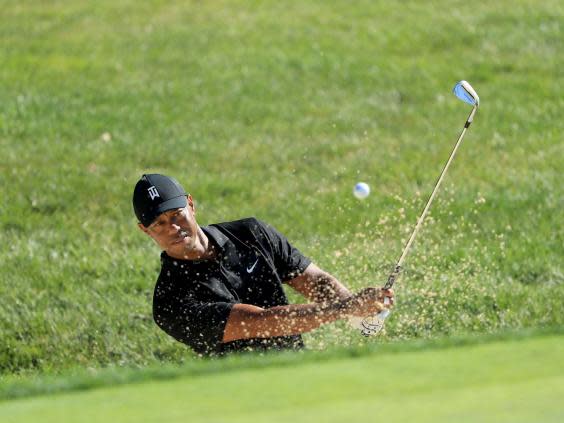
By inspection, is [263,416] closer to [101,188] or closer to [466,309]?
[466,309]

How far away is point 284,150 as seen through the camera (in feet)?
40.2

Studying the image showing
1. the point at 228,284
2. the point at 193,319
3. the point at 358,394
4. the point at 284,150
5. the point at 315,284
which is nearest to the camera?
the point at 358,394

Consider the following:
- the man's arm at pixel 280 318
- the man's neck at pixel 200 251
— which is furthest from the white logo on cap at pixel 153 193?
the man's arm at pixel 280 318

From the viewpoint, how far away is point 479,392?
154 inches

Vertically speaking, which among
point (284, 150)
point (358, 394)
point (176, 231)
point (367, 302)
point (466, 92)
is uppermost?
Answer: point (466, 92)

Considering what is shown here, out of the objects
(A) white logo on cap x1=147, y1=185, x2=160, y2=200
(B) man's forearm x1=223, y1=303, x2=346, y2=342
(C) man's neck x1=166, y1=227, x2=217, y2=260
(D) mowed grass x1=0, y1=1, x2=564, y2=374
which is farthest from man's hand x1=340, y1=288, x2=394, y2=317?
(D) mowed grass x1=0, y1=1, x2=564, y2=374

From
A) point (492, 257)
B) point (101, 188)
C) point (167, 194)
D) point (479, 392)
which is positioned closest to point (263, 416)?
point (479, 392)

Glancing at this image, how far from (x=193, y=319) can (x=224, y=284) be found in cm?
35

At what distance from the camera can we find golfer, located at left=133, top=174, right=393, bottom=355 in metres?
5.70

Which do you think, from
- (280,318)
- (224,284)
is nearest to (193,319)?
(224,284)

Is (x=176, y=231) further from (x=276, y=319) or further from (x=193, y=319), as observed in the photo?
(x=276, y=319)

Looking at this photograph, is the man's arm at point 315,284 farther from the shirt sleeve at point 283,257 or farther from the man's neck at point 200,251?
the man's neck at point 200,251

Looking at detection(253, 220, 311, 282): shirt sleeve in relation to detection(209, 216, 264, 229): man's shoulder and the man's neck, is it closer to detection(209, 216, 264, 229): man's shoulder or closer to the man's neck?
detection(209, 216, 264, 229): man's shoulder

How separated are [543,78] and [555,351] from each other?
32.8 ft
